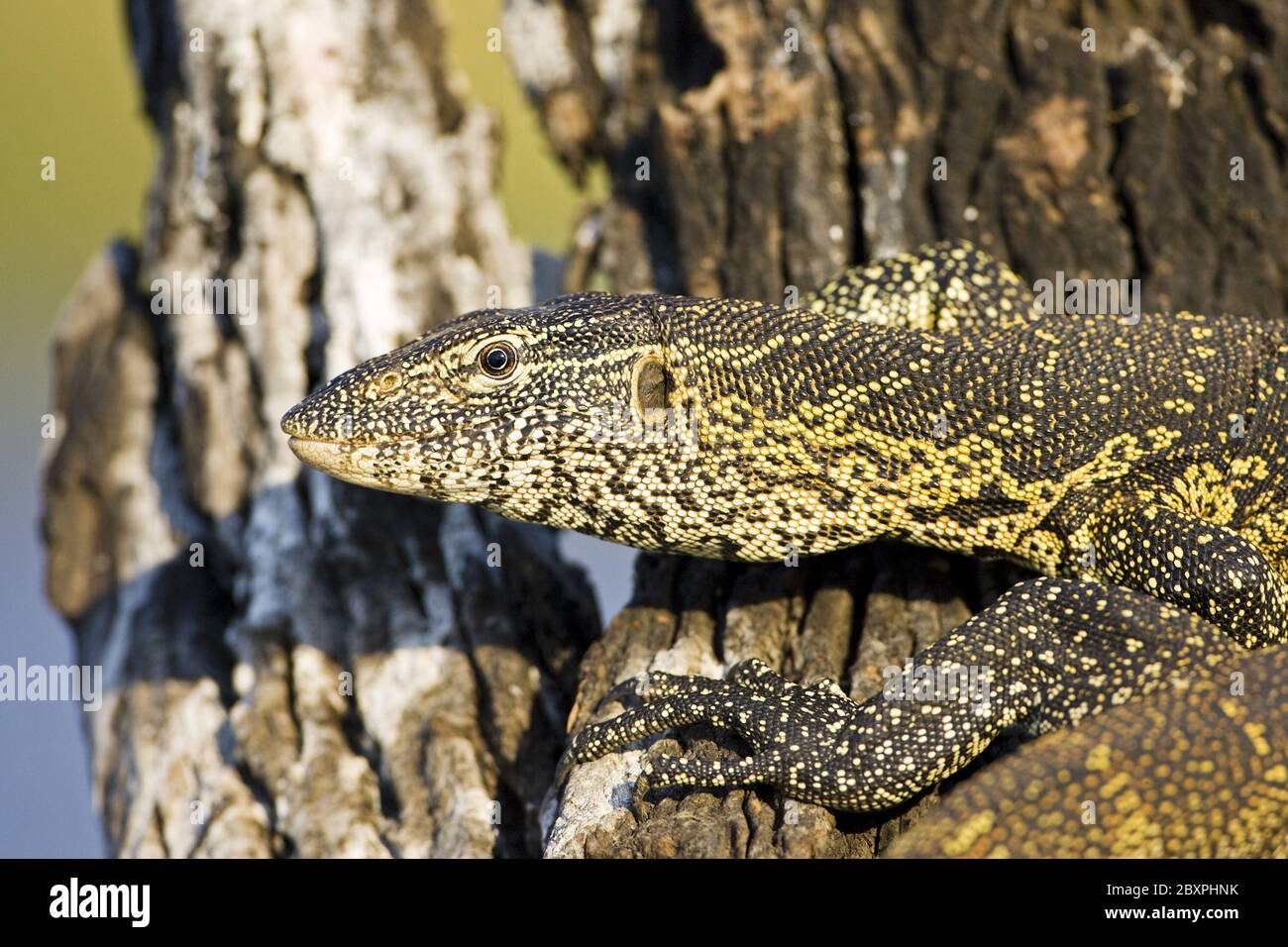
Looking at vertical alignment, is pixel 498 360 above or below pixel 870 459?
above

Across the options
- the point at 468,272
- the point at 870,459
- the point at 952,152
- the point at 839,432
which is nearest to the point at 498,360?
the point at 839,432

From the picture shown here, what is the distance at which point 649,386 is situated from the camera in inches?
250

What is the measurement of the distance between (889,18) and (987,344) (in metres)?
3.98

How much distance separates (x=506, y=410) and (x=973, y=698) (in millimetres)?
2496

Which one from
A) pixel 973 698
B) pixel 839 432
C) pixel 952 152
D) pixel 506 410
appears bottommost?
pixel 973 698

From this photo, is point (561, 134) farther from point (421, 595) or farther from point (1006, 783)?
point (1006, 783)

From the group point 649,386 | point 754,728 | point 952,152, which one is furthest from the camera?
point 952,152

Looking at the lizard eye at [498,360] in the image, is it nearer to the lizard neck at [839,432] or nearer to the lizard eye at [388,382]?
the lizard eye at [388,382]

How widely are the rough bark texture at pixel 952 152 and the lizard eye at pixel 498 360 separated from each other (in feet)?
5.30

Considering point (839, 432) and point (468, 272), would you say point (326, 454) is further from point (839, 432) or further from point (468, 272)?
point (468, 272)

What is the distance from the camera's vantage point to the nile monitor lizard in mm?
5758

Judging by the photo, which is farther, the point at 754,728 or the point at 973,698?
the point at 754,728

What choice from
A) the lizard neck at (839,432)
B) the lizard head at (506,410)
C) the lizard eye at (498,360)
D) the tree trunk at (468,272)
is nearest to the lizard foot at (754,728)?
the tree trunk at (468,272)

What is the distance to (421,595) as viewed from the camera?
7.86 m
